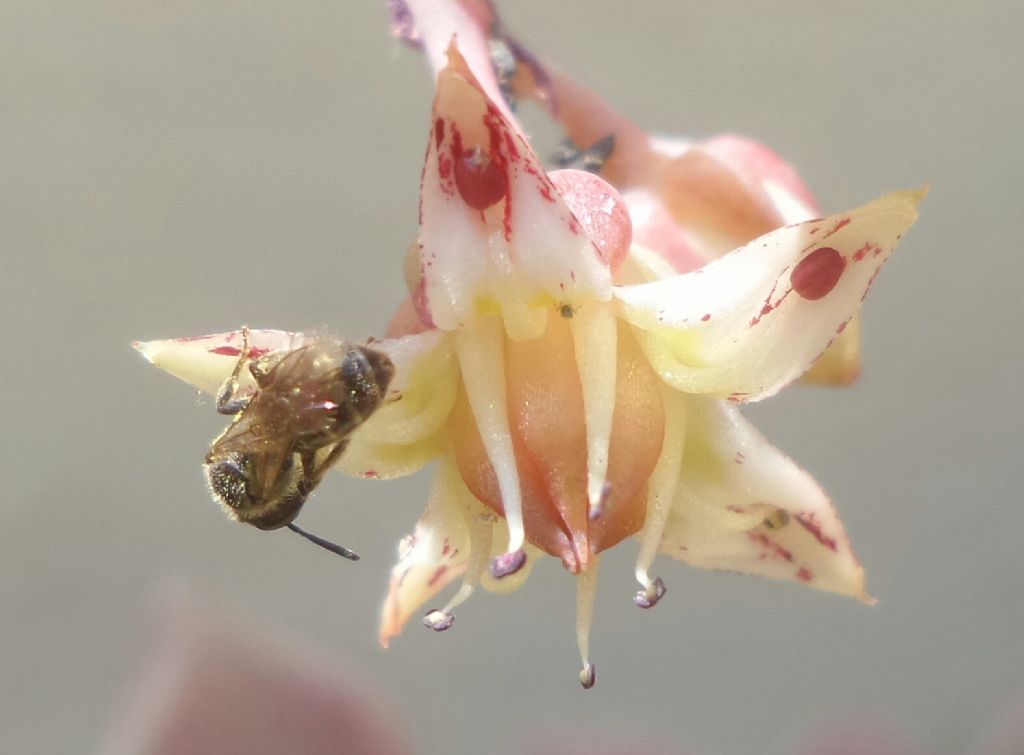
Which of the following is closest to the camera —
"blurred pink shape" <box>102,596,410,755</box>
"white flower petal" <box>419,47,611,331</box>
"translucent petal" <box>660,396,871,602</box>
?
"white flower petal" <box>419,47,611,331</box>

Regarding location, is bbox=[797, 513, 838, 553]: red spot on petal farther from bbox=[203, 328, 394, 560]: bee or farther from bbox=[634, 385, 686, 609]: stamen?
bbox=[203, 328, 394, 560]: bee

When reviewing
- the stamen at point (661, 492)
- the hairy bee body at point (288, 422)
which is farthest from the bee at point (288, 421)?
the stamen at point (661, 492)

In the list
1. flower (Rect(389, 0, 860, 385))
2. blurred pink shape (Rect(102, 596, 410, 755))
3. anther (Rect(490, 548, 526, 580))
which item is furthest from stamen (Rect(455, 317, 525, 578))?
blurred pink shape (Rect(102, 596, 410, 755))

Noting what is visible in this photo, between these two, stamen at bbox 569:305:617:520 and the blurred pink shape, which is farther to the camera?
the blurred pink shape

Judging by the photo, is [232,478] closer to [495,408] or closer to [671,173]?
[495,408]

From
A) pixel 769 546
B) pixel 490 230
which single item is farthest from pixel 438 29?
pixel 769 546

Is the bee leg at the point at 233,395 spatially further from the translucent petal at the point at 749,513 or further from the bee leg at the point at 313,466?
the translucent petal at the point at 749,513

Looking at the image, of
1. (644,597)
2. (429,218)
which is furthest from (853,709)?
(429,218)
